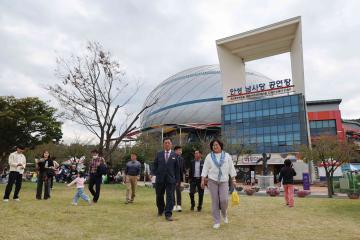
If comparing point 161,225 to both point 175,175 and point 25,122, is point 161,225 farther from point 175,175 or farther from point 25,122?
point 25,122

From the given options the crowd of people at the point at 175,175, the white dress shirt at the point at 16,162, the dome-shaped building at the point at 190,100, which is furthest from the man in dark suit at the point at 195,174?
the dome-shaped building at the point at 190,100

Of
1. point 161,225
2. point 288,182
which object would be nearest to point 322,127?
point 288,182

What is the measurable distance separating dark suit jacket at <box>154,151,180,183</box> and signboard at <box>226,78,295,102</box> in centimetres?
4864

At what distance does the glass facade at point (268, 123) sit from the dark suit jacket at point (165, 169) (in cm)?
4437

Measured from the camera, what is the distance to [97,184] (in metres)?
10.1

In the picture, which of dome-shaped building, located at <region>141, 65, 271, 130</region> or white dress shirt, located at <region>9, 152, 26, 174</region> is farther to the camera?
dome-shaped building, located at <region>141, 65, 271, 130</region>

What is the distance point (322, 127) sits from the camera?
201 feet

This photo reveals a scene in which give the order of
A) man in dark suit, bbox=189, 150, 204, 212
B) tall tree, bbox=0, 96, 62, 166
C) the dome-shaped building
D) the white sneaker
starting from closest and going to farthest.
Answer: the white sneaker < man in dark suit, bbox=189, 150, 204, 212 < tall tree, bbox=0, 96, 62, 166 < the dome-shaped building

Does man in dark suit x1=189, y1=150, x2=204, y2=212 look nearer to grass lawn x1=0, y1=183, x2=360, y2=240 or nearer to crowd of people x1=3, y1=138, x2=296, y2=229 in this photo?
crowd of people x1=3, y1=138, x2=296, y2=229

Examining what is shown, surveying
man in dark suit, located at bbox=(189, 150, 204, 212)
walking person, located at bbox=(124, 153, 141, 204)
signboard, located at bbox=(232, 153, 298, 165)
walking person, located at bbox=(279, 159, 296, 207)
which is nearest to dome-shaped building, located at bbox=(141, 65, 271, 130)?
signboard, located at bbox=(232, 153, 298, 165)

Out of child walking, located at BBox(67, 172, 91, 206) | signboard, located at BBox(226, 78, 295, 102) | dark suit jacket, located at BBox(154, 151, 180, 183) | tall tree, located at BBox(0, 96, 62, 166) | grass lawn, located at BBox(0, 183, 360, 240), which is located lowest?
grass lawn, located at BBox(0, 183, 360, 240)

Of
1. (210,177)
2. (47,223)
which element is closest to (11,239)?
(47,223)

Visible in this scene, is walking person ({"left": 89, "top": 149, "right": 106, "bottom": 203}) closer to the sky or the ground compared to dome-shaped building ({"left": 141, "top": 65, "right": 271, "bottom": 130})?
closer to the ground

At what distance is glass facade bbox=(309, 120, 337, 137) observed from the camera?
6044 cm
